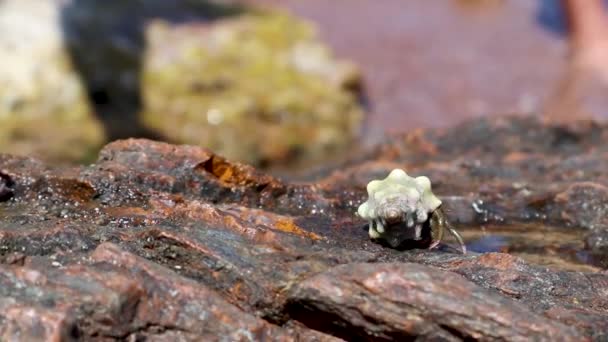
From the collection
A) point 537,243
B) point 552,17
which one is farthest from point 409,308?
point 552,17

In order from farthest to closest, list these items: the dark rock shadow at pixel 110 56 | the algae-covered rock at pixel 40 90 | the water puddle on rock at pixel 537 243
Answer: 1. the dark rock shadow at pixel 110 56
2. the algae-covered rock at pixel 40 90
3. the water puddle on rock at pixel 537 243

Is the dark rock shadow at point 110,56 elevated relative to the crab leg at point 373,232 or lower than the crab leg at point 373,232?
elevated

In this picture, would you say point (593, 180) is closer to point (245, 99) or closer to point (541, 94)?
point (245, 99)

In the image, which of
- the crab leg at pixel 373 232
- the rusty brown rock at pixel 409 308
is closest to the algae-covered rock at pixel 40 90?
the crab leg at pixel 373 232

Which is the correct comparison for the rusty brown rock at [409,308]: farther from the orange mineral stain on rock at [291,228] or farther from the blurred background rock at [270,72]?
the blurred background rock at [270,72]

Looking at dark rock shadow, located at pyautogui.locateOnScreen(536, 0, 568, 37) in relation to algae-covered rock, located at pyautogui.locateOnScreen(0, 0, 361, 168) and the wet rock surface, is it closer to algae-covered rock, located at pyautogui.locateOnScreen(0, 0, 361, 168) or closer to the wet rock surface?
algae-covered rock, located at pyautogui.locateOnScreen(0, 0, 361, 168)

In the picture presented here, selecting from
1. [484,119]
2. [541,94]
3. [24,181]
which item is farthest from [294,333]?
[541,94]
